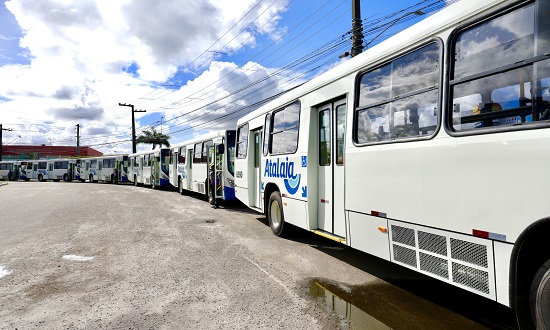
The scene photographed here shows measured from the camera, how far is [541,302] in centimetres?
266

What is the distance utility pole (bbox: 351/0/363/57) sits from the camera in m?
12.7

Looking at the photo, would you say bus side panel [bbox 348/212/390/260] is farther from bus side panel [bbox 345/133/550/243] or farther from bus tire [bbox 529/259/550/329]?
bus tire [bbox 529/259/550/329]

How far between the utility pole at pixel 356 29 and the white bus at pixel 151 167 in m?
15.0

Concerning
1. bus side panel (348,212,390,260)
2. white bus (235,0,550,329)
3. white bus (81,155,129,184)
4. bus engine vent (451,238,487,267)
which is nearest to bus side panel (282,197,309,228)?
white bus (235,0,550,329)

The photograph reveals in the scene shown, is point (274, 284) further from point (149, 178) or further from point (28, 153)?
point (28, 153)

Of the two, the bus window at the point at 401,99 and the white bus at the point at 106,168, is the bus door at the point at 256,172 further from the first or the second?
the white bus at the point at 106,168

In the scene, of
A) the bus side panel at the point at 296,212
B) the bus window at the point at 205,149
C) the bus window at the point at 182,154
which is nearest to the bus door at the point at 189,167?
the bus window at the point at 182,154

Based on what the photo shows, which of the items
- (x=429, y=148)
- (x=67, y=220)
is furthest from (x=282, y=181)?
(x=67, y=220)

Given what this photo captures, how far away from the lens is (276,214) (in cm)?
817

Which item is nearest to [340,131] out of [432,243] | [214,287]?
[432,243]

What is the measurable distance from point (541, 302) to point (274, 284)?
3159 mm

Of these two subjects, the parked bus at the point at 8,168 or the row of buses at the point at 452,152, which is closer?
the row of buses at the point at 452,152

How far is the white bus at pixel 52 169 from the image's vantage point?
138 feet

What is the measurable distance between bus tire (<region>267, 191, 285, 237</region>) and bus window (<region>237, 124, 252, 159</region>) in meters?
2.45
